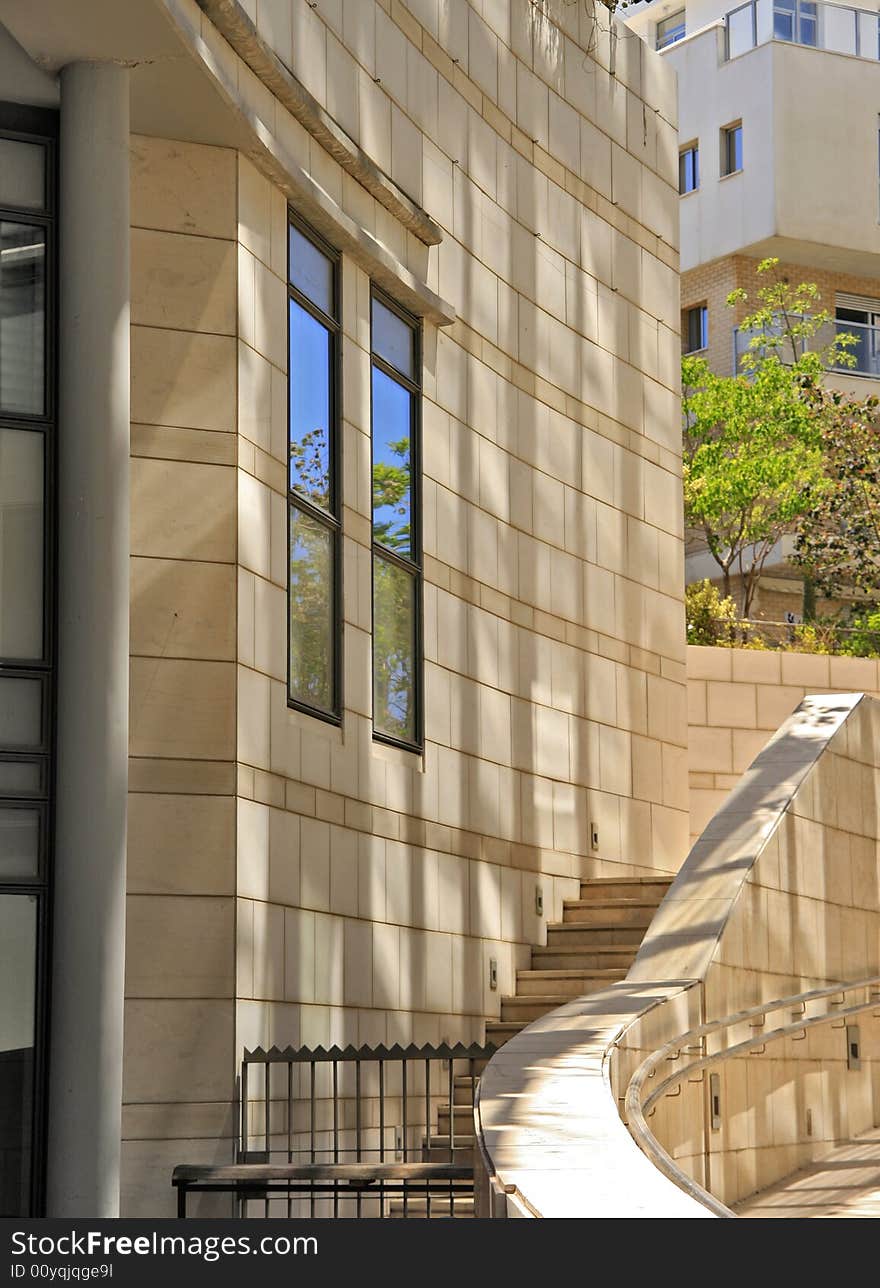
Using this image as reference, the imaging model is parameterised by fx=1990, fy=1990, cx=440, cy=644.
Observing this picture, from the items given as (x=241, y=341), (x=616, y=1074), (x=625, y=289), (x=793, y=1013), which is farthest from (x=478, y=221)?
(x=616, y=1074)

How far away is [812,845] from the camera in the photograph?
47.5ft

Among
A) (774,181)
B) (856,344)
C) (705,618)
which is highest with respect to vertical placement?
(774,181)

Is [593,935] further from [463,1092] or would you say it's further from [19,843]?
[19,843]

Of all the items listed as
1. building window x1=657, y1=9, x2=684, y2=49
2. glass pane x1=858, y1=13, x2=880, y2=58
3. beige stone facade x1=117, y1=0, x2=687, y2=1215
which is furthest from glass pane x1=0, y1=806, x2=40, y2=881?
building window x1=657, y1=9, x2=684, y2=49

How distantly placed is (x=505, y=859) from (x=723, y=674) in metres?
5.11

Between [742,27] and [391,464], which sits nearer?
[391,464]

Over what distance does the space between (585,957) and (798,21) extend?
28949 millimetres

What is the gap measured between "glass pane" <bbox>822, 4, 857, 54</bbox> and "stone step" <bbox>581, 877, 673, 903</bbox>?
2754 centimetres

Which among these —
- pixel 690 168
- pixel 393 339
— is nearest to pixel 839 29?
pixel 690 168

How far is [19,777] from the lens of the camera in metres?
9.75

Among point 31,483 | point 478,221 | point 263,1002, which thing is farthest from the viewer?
point 478,221

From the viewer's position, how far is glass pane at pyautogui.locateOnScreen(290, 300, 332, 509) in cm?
1182

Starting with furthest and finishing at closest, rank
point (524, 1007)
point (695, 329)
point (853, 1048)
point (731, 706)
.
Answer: point (695, 329) < point (731, 706) < point (853, 1048) < point (524, 1007)

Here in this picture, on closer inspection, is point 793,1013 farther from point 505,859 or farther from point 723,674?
point 723,674
